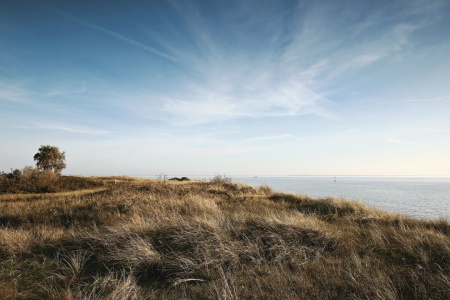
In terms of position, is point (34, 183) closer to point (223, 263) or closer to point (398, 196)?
point (223, 263)

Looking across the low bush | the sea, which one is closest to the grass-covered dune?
the sea

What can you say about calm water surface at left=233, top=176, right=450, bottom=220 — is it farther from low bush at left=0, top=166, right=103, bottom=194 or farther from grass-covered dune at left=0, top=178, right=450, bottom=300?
low bush at left=0, top=166, right=103, bottom=194

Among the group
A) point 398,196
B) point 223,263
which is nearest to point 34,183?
point 223,263

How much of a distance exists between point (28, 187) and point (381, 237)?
22.7 metres

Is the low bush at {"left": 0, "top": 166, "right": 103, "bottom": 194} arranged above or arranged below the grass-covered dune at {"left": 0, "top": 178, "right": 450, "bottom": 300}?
above

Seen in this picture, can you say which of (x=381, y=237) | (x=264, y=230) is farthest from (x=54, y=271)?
(x=381, y=237)

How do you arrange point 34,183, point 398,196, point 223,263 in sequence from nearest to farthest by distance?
1. point 223,263
2. point 34,183
3. point 398,196

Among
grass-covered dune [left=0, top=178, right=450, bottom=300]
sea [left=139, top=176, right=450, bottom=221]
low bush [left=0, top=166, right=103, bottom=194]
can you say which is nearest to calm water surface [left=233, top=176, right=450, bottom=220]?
sea [left=139, top=176, right=450, bottom=221]

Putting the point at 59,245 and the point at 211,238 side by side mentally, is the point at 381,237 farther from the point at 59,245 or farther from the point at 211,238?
the point at 59,245

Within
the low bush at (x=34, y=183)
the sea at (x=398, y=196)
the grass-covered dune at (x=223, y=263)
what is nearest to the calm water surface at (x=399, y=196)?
the sea at (x=398, y=196)

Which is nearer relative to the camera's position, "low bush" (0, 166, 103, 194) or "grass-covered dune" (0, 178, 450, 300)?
"grass-covered dune" (0, 178, 450, 300)

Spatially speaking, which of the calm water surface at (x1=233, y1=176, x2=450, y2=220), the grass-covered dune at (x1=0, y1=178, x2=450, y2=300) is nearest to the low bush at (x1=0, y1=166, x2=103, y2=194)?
the grass-covered dune at (x1=0, y1=178, x2=450, y2=300)

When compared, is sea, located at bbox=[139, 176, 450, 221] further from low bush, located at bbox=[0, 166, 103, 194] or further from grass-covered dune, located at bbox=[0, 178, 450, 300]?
low bush, located at bbox=[0, 166, 103, 194]

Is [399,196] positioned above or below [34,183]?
below
